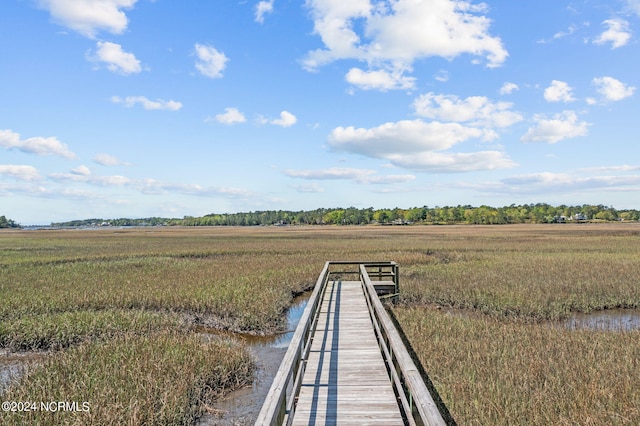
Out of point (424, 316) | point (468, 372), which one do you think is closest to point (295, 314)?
point (424, 316)

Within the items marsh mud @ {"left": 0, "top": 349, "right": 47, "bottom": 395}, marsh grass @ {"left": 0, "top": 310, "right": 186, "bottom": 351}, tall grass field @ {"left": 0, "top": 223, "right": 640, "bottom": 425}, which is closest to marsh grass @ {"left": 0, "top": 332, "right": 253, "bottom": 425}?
tall grass field @ {"left": 0, "top": 223, "right": 640, "bottom": 425}

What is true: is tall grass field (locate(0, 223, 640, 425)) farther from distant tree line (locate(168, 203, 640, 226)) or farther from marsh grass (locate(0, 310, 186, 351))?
distant tree line (locate(168, 203, 640, 226))

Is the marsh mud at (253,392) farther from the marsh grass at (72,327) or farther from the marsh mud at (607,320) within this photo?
the marsh mud at (607,320)

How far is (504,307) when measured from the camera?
13242 mm

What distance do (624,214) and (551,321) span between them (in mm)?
195378

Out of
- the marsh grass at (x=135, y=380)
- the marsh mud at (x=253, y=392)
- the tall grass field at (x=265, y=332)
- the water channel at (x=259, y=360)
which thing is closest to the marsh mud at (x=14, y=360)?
the water channel at (x=259, y=360)

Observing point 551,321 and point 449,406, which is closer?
point 449,406

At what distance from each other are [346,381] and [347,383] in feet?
0.26

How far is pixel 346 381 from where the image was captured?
6.07 meters

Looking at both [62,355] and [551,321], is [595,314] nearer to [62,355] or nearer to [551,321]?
[551,321]

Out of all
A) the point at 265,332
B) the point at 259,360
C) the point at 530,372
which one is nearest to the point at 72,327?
the point at 265,332

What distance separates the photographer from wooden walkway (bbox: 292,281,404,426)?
16.2 feet

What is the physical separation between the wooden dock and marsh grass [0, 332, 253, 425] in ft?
6.18

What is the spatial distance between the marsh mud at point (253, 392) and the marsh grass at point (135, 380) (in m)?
0.23
